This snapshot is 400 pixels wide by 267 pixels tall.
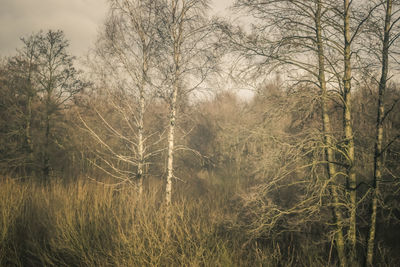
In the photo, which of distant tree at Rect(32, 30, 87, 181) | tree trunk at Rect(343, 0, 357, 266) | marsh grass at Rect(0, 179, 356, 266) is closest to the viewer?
marsh grass at Rect(0, 179, 356, 266)

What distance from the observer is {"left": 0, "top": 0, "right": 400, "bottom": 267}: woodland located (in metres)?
3.46

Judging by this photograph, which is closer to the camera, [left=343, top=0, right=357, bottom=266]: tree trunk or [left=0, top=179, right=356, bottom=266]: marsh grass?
[left=0, top=179, right=356, bottom=266]: marsh grass

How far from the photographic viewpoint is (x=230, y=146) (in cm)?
567

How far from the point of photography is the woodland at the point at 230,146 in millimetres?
3459

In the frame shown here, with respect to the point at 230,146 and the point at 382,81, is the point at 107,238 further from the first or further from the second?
the point at 382,81

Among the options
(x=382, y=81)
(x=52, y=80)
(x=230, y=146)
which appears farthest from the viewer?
(x=52, y=80)

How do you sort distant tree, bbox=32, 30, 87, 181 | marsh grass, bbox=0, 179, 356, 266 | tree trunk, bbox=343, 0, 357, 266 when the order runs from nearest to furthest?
marsh grass, bbox=0, 179, 356, 266 → tree trunk, bbox=343, 0, 357, 266 → distant tree, bbox=32, 30, 87, 181

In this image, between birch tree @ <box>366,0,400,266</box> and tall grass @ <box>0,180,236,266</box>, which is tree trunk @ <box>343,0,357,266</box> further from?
tall grass @ <box>0,180,236,266</box>

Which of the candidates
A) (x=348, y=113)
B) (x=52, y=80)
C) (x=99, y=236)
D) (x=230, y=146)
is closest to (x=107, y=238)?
(x=99, y=236)

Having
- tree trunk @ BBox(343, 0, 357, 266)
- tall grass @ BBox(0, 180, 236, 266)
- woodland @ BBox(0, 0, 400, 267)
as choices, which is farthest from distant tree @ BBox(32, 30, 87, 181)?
tree trunk @ BBox(343, 0, 357, 266)

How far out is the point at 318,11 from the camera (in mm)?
3803

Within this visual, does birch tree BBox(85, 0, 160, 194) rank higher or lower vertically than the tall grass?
higher

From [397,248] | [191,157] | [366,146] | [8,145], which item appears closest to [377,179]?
[366,146]

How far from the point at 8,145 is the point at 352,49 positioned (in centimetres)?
1302
